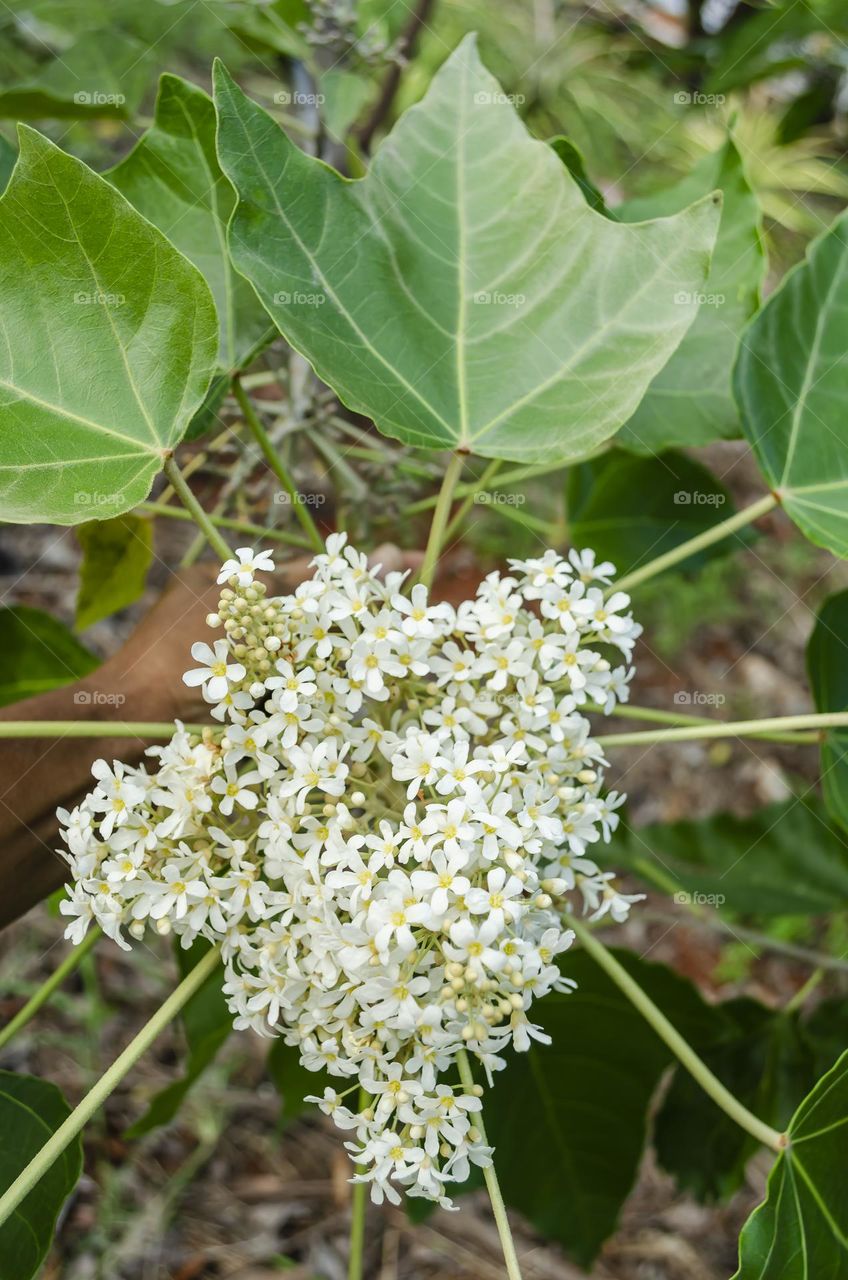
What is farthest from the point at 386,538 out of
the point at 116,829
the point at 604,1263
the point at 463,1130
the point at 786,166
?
the point at 786,166

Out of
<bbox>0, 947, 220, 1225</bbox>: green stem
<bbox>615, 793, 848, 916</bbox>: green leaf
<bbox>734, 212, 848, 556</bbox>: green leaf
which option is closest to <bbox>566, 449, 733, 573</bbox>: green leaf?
<bbox>734, 212, 848, 556</bbox>: green leaf

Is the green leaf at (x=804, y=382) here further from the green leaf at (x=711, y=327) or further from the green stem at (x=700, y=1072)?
the green stem at (x=700, y=1072)

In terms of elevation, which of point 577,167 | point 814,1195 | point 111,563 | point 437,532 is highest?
point 577,167

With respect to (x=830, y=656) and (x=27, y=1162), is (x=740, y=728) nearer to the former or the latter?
(x=830, y=656)

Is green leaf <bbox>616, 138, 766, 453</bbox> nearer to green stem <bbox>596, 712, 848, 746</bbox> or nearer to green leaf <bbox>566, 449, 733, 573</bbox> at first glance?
green leaf <bbox>566, 449, 733, 573</bbox>

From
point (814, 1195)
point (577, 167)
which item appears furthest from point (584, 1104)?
point (577, 167)

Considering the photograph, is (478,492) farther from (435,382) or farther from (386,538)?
(386,538)

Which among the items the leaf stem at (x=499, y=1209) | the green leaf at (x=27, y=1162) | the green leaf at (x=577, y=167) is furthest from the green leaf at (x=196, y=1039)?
the green leaf at (x=577, y=167)

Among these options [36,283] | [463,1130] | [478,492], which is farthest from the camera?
[478,492]
